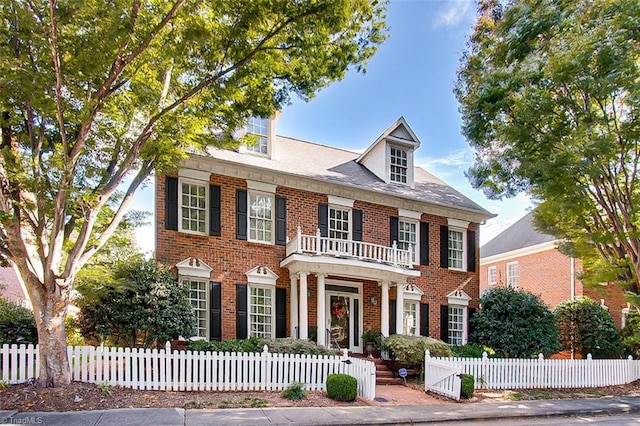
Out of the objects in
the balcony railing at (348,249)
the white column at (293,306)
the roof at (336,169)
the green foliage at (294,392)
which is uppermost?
the roof at (336,169)

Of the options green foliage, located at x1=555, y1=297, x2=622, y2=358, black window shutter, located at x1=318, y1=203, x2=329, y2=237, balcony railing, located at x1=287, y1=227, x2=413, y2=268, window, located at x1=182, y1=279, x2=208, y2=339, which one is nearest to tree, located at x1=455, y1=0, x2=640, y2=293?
green foliage, located at x1=555, y1=297, x2=622, y2=358

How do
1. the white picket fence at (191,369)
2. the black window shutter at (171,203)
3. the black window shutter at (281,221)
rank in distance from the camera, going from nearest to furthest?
the white picket fence at (191,369)
the black window shutter at (171,203)
the black window shutter at (281,221)

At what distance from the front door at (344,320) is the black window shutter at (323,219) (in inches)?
81.7

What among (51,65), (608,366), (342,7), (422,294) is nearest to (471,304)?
(422,294)

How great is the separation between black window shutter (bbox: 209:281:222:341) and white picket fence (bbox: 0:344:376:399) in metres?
2.22

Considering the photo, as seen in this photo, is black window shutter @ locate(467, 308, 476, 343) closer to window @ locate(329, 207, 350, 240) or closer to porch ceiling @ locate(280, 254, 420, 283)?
porch ceiling @ locate(280, 254, 420, 283)

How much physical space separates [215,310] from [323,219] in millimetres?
4695

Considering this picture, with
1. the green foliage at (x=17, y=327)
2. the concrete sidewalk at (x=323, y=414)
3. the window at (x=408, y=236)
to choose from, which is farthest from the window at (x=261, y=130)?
the concrete sidewalk at (x=323, y=414)

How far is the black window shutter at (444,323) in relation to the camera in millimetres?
17391

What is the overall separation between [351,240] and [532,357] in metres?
7.55

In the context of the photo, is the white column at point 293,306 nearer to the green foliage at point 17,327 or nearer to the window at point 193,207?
the window at point 193,207

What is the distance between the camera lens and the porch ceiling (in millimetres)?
14117

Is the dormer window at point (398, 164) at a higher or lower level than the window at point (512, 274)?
higher

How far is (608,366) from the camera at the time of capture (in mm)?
14383
